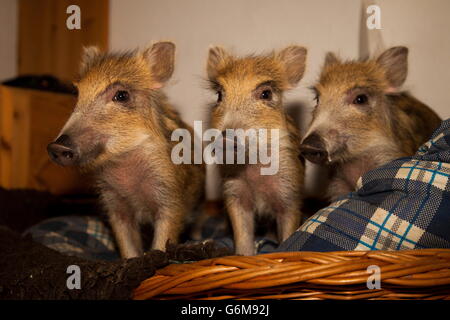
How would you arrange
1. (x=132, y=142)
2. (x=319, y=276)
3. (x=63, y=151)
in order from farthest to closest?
(x=132, y=142) < (x=63, y=151) < (x=319, y=276)

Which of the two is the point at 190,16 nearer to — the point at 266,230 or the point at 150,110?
the point at 150,110

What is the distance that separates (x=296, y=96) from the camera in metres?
2.61

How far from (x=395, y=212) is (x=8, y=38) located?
371 centimetres

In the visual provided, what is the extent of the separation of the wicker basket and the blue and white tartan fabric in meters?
0.14

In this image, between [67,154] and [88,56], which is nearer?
[67,154]

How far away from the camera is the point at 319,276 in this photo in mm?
1222

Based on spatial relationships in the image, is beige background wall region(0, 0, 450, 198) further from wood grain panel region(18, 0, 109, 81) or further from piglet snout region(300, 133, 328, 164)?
piglet snout region(300, 133, 328, 164)

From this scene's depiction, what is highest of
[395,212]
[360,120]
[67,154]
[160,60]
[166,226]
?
[160,60]

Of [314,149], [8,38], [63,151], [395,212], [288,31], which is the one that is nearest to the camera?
[395,212]

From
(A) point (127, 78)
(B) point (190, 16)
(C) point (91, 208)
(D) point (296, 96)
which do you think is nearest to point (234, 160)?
(A) point (127, 78)

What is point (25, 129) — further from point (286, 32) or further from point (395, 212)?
point (395, 212)

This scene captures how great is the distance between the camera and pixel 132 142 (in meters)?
1.94

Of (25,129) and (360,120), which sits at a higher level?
(360,120)

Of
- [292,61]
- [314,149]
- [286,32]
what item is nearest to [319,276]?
[314,149]
